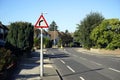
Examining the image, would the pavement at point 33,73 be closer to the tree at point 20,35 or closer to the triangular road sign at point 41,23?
the triangular road sign at point 41,23

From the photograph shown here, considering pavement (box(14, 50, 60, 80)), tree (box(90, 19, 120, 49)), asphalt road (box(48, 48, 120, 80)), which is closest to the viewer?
pavement (box(14, 50, 60, 80))

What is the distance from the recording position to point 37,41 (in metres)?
82.4

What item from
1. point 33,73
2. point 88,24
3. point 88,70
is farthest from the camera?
point 88,24

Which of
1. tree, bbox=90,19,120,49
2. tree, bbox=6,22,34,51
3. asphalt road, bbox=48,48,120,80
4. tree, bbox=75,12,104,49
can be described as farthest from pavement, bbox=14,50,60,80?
tree, bbox=75,12,104,49

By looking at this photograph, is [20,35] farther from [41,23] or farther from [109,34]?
[109,34]

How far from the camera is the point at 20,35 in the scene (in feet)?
115

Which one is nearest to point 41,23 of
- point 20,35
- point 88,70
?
point 88,70

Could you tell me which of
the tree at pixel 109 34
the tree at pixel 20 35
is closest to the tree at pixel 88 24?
the tree at pixel 109 34

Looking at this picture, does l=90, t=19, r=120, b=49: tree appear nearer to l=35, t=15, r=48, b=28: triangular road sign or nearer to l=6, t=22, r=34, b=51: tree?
l=6, t=22, r=34, b=51: tree

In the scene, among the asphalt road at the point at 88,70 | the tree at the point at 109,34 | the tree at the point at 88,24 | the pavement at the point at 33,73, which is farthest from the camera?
the tree at the point at 88,24

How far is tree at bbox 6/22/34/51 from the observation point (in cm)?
3503

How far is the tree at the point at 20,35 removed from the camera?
A: 35.0 metres

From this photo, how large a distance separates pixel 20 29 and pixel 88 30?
38.0 meters

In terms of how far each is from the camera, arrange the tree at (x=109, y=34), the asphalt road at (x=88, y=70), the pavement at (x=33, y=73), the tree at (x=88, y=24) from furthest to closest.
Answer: the tree at (x=88, y=24)
the tree at (x=109, y=34)
the asphalt road at (x=88, y=70)
the pavement at (x=33, y=73)
